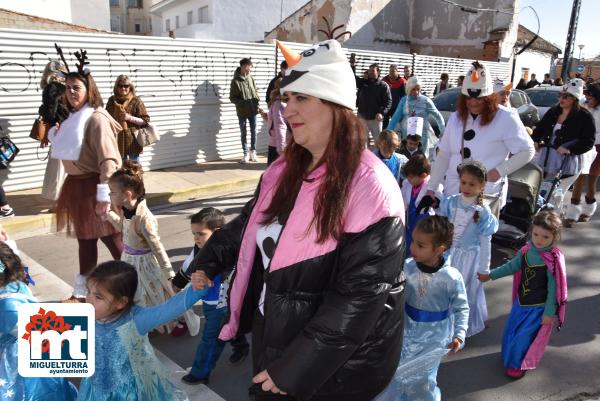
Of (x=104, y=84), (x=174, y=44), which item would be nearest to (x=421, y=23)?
(x=174, y=44)

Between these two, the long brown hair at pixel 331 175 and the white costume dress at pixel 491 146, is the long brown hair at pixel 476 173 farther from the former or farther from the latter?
the long brown hair at pixel 331 175

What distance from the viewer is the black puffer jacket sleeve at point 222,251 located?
2012 mm

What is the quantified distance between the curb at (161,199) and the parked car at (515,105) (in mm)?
4874

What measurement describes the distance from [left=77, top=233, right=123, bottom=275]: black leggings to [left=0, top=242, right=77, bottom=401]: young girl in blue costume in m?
1.47

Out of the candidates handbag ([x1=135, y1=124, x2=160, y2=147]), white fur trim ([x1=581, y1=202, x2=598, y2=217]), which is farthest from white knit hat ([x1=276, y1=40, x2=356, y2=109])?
white fur trim ([x1=581, y1=202, x2=598, y2=217])

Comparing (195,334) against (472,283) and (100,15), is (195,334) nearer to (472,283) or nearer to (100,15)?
(472,283)

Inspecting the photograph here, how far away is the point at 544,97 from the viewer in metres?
Answer: 12.9

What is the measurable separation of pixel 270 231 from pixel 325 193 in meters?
0.29

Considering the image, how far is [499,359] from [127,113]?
5509 mm

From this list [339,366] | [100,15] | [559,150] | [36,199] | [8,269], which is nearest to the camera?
[339,366]

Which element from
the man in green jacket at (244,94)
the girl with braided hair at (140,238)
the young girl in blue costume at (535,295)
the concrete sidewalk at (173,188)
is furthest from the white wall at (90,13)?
the young girl in blue costume at (535,295)

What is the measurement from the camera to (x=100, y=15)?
2861cm

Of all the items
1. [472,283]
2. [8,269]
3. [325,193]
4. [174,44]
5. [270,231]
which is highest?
[174,44]

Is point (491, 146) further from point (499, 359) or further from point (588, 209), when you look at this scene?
point (588, 209)
